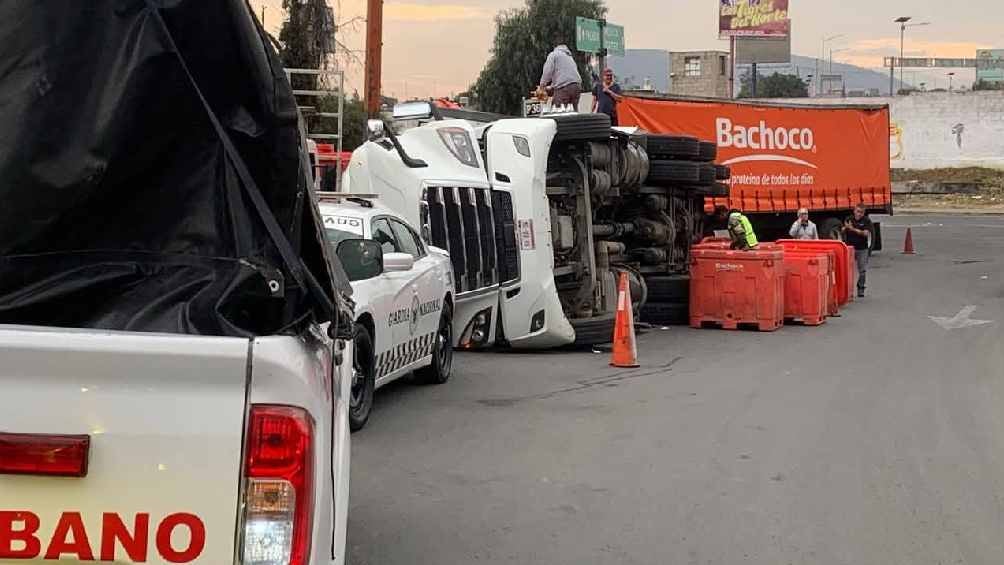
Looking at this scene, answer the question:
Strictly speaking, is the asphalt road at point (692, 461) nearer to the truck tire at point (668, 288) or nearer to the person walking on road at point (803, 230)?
the truck tire at point (668, 288)

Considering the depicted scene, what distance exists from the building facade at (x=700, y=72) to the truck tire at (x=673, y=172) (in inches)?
4057

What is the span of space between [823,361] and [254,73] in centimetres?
1189

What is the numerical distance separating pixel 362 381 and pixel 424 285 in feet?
5.98

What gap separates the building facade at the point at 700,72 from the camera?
11975cm

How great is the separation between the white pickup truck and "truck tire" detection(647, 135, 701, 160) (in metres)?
14.4

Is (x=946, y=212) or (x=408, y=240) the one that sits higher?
(x=408, y=240)

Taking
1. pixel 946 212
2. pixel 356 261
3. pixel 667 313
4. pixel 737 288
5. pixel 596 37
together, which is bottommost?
pixel 946 212

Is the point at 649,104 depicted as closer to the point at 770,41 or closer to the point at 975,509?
the point at 975,509

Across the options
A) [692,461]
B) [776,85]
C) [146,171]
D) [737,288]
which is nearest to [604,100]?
[737,288]

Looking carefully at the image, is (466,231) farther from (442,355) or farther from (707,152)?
(707,152)

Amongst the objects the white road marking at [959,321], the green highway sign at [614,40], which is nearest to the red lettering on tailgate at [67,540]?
the white road marking at [959,321]

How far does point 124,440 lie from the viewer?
2.87 m

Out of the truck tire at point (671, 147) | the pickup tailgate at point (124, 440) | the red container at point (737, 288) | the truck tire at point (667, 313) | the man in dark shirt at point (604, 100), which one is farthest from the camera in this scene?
the man in dark shirt at point (604, 100)

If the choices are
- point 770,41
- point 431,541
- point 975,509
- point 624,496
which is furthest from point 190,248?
point 770,41
